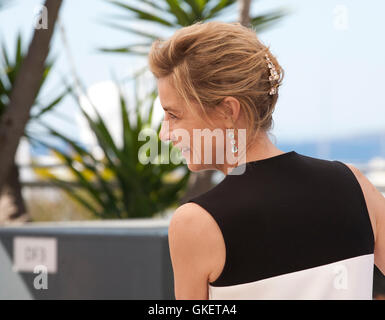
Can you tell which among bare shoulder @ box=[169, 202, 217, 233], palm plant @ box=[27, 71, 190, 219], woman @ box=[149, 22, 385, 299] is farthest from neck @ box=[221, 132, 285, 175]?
palm plant @ box=[27, 71, 190, 219]

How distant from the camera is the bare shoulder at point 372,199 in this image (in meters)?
0.75

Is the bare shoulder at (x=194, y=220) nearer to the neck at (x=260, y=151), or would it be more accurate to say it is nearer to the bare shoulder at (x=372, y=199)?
the neck at (x=260, y=151)

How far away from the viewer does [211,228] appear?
2.04 feet

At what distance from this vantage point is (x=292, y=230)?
0.67 meters

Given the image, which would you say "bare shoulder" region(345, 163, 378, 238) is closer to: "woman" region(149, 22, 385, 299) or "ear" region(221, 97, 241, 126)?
"woman" region(149, 22, 385, 299)

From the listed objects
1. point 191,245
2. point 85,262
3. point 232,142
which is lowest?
point 85,262

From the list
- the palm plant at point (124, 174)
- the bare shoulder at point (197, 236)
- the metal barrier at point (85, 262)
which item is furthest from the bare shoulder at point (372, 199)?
the palm plant at point (124, 174)

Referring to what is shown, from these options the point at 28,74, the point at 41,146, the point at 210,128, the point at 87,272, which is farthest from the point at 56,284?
the point at 41,146

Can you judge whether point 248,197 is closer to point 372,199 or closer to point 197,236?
point 197,236

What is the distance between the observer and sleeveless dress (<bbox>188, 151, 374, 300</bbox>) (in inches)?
25.1

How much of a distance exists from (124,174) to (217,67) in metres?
2.71

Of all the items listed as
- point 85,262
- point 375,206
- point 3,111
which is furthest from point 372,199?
point 3,111

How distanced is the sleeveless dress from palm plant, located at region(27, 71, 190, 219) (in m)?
2.50

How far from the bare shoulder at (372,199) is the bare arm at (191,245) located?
23 centimetres
